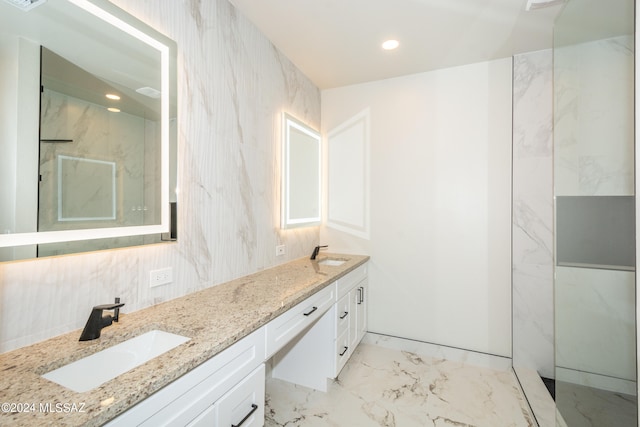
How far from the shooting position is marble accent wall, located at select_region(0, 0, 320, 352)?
3.47 ft

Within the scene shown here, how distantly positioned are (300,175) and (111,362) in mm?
2013

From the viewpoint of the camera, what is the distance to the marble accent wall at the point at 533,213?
2379 mm

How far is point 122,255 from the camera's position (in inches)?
51.0

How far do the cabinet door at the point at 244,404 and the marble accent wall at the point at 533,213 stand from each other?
2256 mm

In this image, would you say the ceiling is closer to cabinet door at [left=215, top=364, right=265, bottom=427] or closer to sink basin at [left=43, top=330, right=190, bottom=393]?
sink basin at [left=43, top=330, right=190, bottom=393]

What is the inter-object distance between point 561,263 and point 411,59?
195cm

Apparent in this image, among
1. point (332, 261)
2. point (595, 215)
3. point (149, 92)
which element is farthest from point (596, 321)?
point (149, 92)

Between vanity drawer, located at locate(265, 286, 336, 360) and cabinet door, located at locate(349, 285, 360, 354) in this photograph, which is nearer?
vanity drawer, located at locate(265, 286, 336, 360)

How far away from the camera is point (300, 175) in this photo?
9.07ft

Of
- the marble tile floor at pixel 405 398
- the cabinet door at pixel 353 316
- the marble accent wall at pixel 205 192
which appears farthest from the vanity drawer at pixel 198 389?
the cabinet door at pixel 353 316

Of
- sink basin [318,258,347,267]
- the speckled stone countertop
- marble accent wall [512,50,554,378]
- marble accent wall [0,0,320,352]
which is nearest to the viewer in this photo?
the speckled stone countertop

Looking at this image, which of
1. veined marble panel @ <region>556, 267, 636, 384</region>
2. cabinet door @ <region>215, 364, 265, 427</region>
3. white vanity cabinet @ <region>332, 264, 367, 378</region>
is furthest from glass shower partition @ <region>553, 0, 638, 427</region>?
cabinet door @ <region>215, 364, 265, 427</region>

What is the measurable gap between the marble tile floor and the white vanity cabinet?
0.66 feet

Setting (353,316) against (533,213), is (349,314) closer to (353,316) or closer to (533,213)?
(353,316)
